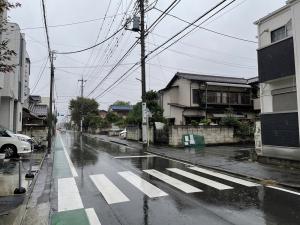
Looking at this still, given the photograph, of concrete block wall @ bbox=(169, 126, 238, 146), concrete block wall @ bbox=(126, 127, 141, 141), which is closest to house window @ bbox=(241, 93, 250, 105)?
concrete block wall @ bbox=(169, 126, 238, 146)

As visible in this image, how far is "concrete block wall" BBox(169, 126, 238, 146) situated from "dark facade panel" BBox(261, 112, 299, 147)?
10.2 meters

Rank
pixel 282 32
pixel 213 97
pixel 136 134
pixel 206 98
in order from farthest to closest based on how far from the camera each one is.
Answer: pixel 213 97 → pixel 206 98 → pixel 136 134 → pixel 282 32

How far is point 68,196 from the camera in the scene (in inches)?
321

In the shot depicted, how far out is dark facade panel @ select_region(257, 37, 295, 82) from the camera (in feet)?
42.7

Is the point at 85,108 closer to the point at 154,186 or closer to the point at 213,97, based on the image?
the point at 213,97

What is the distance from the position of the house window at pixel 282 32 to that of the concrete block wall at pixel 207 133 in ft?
36.8

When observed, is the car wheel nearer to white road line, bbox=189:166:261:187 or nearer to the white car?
the white car

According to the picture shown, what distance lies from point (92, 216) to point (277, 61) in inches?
449

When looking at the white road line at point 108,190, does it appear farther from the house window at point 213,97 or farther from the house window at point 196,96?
the house window at point 213,97

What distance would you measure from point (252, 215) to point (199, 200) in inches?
61.2

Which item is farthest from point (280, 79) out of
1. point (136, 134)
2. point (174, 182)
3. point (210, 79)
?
→ point (210, 79)

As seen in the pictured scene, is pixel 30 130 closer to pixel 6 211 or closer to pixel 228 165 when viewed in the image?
pixel 228 165

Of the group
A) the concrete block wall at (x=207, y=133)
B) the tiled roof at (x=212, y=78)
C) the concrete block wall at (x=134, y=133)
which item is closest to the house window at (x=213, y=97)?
the tiled roof at (x=212, y=78)

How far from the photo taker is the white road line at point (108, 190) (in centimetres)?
766
